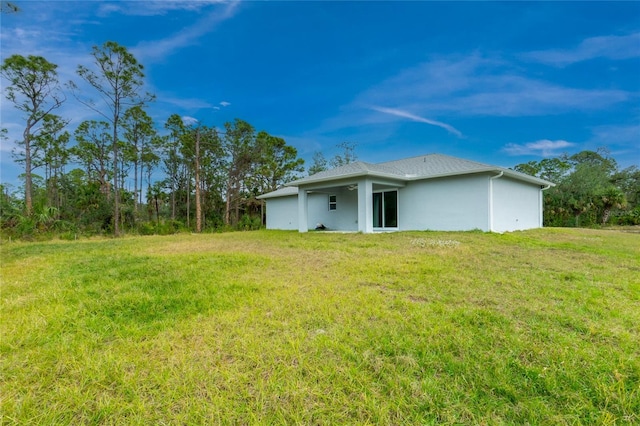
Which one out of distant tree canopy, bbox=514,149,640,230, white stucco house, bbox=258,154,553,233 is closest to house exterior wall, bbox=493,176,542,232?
white stucco house, bbox=258,154,553,233

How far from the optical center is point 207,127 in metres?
20.5

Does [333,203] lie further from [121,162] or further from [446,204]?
[121,162]

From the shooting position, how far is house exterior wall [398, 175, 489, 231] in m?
10.5

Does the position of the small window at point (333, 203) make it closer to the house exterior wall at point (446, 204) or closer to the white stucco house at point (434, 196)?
the white stucco house at point (434, 196)

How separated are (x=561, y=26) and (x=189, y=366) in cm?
1367

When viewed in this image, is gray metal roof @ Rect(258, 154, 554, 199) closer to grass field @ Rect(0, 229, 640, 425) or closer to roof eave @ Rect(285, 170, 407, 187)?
roof eave @ Rect(285, 170, 407, 187)

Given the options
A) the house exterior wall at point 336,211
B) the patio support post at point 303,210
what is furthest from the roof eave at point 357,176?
the house exterior wall at point 336,211

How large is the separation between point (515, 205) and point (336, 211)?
8675mm

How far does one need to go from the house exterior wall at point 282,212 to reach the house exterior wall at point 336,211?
3.49ft

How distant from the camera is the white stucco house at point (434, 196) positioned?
1061 centimetres

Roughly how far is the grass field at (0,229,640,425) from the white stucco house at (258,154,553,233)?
22.0 feet

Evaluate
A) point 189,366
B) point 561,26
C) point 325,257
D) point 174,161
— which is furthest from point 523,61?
point 174,161

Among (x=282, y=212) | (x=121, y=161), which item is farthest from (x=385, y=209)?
(x=121, y=161)

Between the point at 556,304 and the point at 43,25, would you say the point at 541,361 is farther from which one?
the point at 43,25
